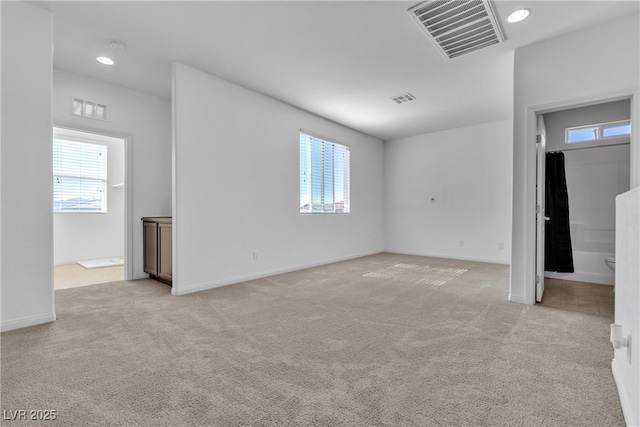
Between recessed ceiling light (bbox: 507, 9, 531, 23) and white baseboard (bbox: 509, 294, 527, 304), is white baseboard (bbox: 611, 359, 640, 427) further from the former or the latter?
recessed ceiling light (bbox: 507, 9, 531, 23)

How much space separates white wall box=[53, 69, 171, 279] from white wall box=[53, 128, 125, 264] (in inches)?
71.4

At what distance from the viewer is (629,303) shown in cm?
139

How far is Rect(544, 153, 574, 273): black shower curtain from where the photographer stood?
14.7ft

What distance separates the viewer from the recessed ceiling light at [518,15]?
103 inches

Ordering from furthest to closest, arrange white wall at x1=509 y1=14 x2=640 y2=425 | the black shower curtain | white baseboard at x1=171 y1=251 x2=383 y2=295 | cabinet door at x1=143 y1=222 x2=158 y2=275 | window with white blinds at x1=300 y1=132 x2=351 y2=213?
window with white blinds at x1=300 y1=132 x2=351 y2=213, the black shower curtain, cabinet door at x1=143 y1=222 x2=158 y2=275, white baseboard at x1=171 y1=251 x2=383 y2=295, white wall at x1=509 y1=14 x2=640 y2=425

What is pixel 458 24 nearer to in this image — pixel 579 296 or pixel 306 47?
pixel 306 47

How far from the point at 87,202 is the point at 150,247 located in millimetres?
3039

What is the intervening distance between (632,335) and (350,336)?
5.13ft

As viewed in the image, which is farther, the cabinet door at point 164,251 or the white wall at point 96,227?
the white wall at point 96,227

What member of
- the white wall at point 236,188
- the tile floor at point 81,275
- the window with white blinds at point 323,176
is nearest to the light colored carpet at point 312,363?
the white wall at point 236,188

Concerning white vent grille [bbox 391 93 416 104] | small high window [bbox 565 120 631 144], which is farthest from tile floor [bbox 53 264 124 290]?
small high window [bbox 565 120 631 144]

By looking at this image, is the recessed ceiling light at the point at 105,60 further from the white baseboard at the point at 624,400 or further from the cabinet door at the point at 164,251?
the white baseboard at the point at 624,400

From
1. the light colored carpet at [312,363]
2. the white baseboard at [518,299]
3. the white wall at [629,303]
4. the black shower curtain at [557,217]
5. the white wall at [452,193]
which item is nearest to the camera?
the white wall at [629,303]

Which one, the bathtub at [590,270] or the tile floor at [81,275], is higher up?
the bathtub at [590,270]
